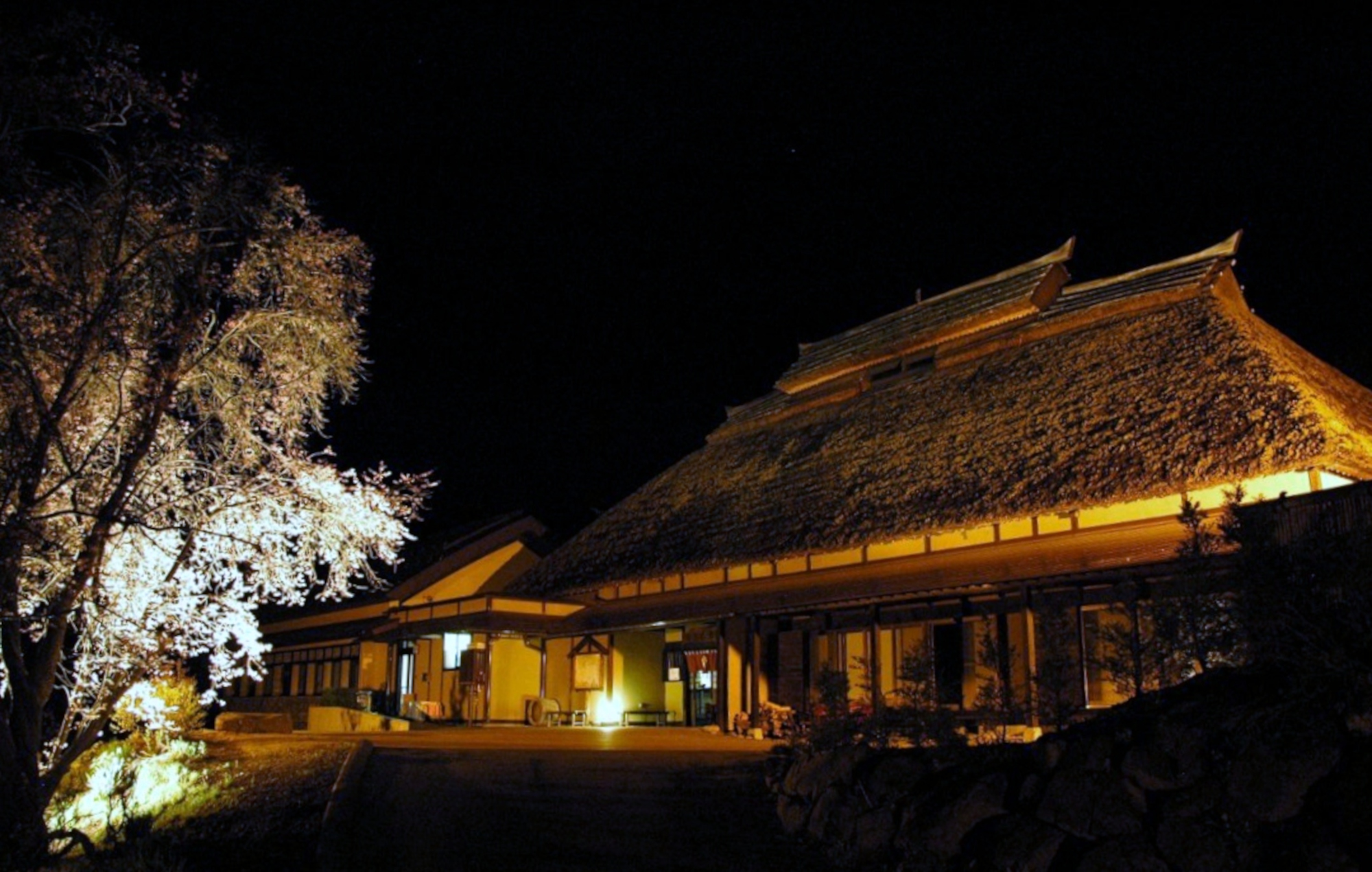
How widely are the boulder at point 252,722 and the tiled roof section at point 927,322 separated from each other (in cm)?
1272

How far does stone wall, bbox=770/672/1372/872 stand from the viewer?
599cm

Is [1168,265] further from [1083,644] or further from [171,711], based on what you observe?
[171,711]

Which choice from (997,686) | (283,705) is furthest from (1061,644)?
(283,705)

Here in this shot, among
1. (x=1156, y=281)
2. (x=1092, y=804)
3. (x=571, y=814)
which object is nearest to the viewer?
(x=1092, y=804)

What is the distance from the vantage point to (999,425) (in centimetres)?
1728

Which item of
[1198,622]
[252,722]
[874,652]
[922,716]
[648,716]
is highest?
[1198,622]

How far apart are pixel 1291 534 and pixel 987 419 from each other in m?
8.29

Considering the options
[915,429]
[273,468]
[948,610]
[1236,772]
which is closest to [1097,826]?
[1236,772]

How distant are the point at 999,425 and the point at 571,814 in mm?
9724

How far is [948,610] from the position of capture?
679 inches

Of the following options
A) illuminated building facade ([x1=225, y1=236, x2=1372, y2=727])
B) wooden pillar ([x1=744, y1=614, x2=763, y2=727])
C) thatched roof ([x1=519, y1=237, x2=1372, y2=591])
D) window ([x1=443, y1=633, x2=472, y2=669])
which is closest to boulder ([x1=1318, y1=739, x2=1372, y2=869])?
illuminated building facade ([x1=225, y1=236, x2=1372, y2=727])

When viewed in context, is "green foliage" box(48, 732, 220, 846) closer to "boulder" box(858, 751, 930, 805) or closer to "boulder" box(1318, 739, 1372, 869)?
"boulder" box(858, 751, 930, 805)

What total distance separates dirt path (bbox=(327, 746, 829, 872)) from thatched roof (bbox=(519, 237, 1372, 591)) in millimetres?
5088

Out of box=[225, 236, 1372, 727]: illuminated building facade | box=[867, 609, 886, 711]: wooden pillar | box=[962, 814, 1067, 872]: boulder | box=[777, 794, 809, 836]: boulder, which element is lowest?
box=[777, 794, 809, 836]: boulder
